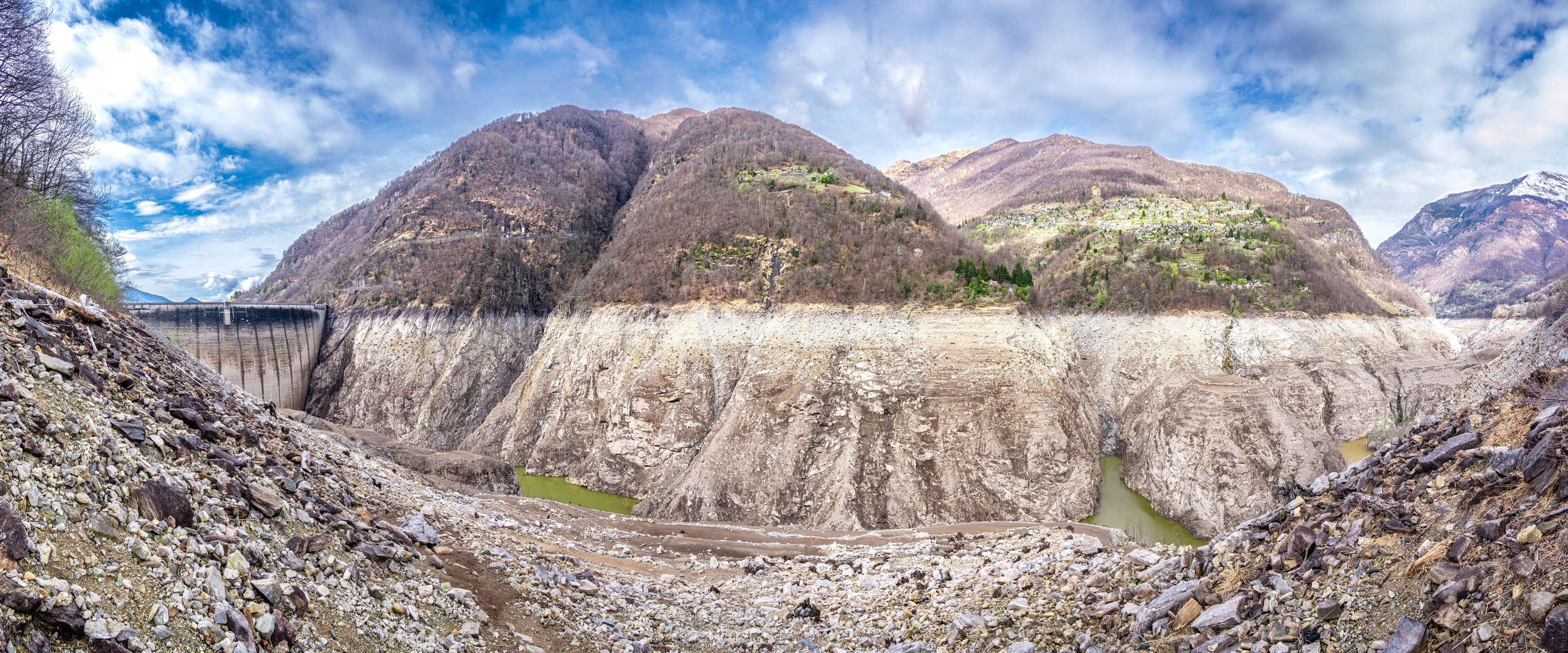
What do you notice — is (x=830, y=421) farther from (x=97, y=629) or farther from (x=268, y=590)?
(x=97, y=629)

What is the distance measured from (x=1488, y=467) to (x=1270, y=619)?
2.23 meters

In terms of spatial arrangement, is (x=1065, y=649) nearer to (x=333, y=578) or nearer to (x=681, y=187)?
(x=333, y=578)

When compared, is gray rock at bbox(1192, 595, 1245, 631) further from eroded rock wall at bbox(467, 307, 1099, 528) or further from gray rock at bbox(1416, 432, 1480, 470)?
eroded rock wall at bbox(467, 307, 1099, 528)

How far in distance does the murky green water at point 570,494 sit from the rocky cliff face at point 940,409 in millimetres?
628

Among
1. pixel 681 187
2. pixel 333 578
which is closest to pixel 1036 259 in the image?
pixel 681 187

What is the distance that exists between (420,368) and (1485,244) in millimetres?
144152

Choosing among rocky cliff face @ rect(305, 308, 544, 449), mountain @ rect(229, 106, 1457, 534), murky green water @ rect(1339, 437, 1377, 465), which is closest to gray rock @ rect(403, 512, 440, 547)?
mountain @ rect(229, 106, 1457, 534)

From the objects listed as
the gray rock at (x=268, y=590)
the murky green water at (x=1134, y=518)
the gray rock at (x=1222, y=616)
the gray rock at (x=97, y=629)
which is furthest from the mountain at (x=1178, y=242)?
the gray rock at (x=97, y=629)

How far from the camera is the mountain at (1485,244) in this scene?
72062 millimetres

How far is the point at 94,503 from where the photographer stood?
4.75m

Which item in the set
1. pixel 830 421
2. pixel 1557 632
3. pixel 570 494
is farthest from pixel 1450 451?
pixel 570 494

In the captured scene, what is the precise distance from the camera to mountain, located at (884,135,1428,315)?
4084 centimetres

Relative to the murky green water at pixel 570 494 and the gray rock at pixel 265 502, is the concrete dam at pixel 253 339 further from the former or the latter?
the gray rock at pixel 265 502

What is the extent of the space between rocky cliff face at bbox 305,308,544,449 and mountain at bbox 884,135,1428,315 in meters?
41.3
